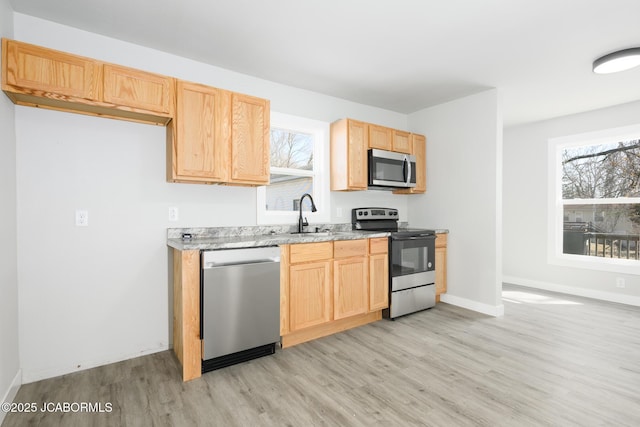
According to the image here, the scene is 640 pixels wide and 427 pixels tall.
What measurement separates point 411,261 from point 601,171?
126 inches

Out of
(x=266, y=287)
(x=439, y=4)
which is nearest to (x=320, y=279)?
(x=266, y=287)

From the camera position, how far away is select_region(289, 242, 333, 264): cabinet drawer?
2.75 m

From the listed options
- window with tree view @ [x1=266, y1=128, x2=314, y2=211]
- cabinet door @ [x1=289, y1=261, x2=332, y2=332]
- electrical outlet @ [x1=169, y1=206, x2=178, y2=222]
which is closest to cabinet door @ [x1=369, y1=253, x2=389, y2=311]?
cabinet door @ [x1=289, y1=261, x2=332, y2=332]

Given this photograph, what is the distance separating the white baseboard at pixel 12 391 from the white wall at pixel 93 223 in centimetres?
8

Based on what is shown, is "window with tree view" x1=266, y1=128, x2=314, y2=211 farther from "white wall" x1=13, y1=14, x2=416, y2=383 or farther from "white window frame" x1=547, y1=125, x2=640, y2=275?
"white window frame" x1=547, y1=125, x2=640, y2=275

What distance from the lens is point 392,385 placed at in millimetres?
2160

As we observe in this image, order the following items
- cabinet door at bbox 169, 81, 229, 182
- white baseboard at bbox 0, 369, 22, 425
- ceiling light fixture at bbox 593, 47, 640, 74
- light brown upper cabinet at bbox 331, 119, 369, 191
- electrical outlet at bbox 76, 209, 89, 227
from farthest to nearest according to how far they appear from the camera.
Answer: light brown upper cabinet at bbox 331, 119, 369, 191, ceiling light fixture at bbox 593, 47, 640, 74, cabinet door at bbox 169, 81, 229, 182, electrical outlet at bbox 76, 209, 89, 227, white baseboard at bbox 0, 369, 22, 425

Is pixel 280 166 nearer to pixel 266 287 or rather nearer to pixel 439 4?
pixel 266 287

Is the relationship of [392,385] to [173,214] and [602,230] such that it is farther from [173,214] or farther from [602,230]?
[602,230]

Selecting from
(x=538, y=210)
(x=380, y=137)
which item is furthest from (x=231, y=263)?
(x=538, y=210)

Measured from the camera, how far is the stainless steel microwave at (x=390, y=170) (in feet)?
12.3

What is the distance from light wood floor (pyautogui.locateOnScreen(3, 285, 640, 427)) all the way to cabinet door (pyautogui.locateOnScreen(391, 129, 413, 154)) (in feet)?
7.29

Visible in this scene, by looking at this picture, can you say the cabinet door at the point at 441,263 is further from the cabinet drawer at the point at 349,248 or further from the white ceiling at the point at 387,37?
the white ceiling at the point at 387,37

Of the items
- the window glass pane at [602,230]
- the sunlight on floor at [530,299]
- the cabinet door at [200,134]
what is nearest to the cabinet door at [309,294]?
the cabinet door at [200,134]
